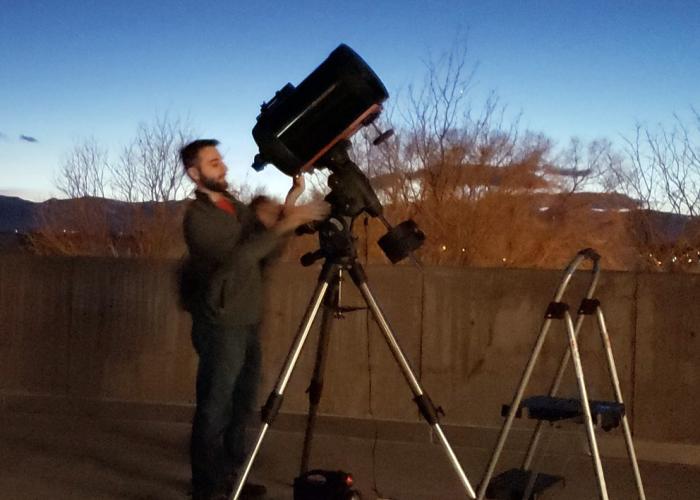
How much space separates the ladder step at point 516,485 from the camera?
201 inches

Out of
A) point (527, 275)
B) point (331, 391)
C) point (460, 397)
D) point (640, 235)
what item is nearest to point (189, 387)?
point (331, 391)

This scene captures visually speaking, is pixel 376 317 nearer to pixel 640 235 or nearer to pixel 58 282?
pixel 58 282

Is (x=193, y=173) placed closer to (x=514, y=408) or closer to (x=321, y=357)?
(x=321, y=357)

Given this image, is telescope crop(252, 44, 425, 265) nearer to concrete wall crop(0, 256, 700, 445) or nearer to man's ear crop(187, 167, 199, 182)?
man's ear crop(187, 167, 199, 182)

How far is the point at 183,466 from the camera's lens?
6.64 m

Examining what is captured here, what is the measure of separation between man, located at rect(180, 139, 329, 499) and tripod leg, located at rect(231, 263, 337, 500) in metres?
0.48

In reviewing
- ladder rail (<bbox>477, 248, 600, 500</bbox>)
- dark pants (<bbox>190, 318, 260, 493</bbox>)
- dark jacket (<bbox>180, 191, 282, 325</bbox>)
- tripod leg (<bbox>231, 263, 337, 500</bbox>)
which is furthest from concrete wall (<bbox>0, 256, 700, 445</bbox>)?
tripod leg (<bbox>231, 263, 337, 500</bbox>)

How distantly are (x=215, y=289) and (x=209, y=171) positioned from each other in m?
0.66

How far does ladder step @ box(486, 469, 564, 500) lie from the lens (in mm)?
5113

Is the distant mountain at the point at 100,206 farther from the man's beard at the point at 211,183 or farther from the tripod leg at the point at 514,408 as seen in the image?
the tripod leg at the point at 514,408

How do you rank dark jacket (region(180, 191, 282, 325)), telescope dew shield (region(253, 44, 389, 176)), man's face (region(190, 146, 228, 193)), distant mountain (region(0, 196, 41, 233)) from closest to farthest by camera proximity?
telescope dew shield (region(253, 44, 389, 176)) → dark jacket (region(180, 191, 282, 325)) → man's face (region(190, 146, 228, 193)) → distant mountain (region(0, 196, 41, 233))

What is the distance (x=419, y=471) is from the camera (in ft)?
21.7

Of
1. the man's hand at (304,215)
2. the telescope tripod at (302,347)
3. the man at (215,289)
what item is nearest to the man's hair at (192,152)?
the man at (215,289)

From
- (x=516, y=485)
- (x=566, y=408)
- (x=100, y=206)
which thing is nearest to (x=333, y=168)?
(x=566, y=408)
